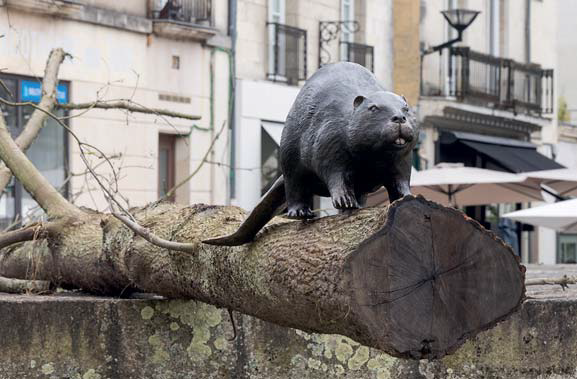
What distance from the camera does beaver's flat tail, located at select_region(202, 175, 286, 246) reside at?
5.18 m

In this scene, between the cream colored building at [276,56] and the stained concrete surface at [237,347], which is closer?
the stained concrete surface at [237,347]

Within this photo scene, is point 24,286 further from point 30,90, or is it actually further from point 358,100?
point 30,90

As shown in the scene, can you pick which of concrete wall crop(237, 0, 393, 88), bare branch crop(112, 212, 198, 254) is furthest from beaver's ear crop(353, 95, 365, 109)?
concrete wall crop(237, 0, 393, 88)

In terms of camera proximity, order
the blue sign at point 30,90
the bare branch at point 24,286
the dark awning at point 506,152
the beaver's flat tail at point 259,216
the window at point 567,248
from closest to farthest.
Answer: the beaver's flat tail at point 259,216
the bare branch at point 24,286
the blue sign at point 30,90
the dark awning at point 506,152
the window at point 567,248

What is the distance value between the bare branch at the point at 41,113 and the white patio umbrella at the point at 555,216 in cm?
724

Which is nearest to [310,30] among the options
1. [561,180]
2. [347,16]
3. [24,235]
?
[347,16]

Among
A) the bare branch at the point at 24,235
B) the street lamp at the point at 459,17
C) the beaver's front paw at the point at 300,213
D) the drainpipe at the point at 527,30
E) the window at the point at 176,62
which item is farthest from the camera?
the drainpipe at the point at 527,30

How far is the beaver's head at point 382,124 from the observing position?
15.2 ft

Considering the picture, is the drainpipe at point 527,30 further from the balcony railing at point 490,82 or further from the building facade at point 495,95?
the balcony railing at point 490,82

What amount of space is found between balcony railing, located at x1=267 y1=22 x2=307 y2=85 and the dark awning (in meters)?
4.70

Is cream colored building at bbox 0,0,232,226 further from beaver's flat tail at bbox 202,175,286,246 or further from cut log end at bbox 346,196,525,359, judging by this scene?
cut log end at bbox 346,196,525,359

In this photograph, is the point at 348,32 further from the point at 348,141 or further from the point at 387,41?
the point at 348,141

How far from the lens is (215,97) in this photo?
20.7 m

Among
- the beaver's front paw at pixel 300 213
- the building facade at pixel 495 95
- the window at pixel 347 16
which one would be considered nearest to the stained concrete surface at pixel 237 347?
the beaver's front paw at pixel 300 213
